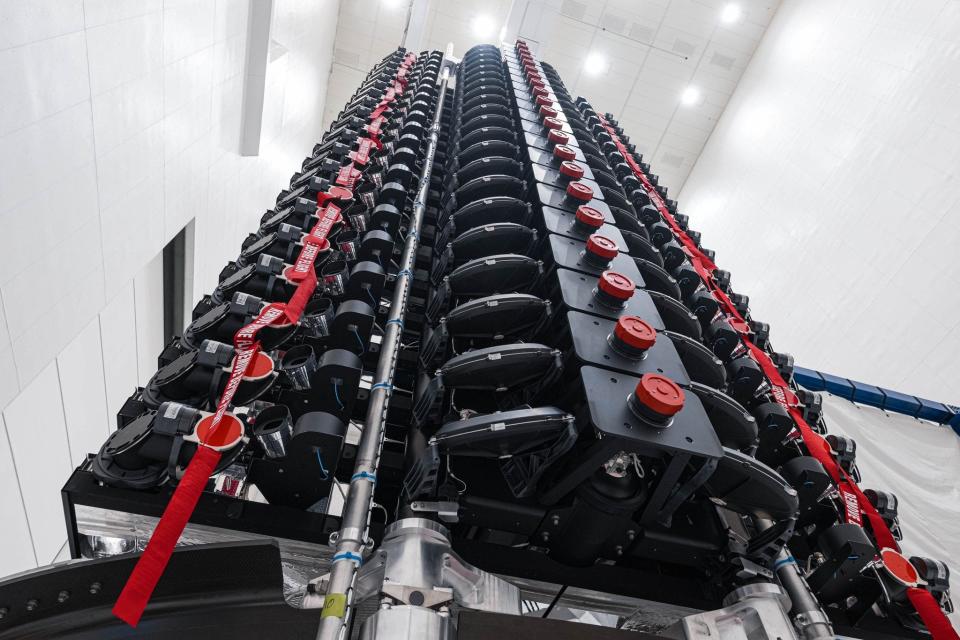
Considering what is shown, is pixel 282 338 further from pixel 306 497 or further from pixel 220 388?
pixel 306 497

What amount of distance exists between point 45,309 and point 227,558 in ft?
6.71

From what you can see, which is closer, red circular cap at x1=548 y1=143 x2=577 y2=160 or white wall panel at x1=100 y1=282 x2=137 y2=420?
red circular cap at x1=548 y1=143 x2=577 y2=160

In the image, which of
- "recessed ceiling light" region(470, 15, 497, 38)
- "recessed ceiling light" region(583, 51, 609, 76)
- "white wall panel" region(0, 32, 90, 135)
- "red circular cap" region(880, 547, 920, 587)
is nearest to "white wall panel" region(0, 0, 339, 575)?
"white wall panel" region(0, 32, 90, 135)

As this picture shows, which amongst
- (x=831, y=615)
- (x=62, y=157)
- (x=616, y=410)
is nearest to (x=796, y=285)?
(x=831, y=615)

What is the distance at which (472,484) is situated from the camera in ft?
3.71

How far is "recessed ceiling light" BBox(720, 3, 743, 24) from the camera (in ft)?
32.5

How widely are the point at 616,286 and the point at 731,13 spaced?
11243 millimetres

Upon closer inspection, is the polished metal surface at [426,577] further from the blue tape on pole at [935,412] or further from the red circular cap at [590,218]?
the blue tape on pole at [935,412]

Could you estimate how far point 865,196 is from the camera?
5.99 metres

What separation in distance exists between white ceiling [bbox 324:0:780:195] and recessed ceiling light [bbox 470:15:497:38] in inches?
1.6

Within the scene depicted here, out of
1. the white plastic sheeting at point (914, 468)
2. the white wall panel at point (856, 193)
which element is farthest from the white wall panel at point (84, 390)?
the white wall panel at point (856, 193)

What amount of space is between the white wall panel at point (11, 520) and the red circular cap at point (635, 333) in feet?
8.20

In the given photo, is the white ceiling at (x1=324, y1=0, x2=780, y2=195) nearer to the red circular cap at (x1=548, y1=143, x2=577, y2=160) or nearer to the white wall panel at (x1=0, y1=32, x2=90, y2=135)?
the red circular cap at (x1=548, y1=143, x2=577, y2=160)

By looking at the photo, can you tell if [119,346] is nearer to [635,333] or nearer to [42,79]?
[42,79]
